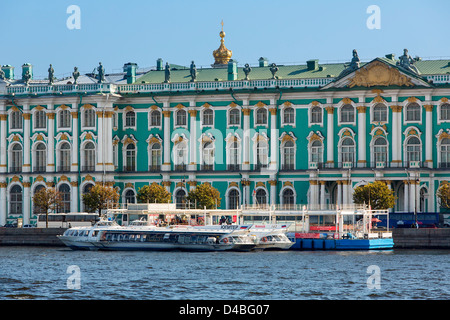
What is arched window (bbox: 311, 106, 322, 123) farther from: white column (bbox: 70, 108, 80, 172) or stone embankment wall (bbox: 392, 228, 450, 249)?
white column (bbox: 70, 108, 80, 172)

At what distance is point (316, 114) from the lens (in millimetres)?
93000

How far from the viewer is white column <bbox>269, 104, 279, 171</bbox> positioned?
306 ft

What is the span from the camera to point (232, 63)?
319 feet

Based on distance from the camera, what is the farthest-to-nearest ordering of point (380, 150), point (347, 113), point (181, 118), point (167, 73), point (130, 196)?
point (167, 73) → point (130, 196) → point (181, 118) → point (347, 113) → point (380, 150)

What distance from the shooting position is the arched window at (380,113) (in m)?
91.2

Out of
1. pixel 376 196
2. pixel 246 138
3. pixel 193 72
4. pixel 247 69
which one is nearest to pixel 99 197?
pixel 246 138

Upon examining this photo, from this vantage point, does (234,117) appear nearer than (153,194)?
No

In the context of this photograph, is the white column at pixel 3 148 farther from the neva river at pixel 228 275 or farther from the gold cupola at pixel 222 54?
the neva river at pixel 228 275

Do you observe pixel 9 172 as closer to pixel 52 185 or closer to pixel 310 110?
pixel 52 185

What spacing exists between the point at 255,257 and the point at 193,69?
28.5 meters

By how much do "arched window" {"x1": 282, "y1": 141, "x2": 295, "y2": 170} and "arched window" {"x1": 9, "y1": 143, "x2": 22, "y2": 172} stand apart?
20839mm

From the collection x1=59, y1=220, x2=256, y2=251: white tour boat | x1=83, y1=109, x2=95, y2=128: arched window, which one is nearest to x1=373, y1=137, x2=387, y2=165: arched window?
x1=59, y1=220, x2=256, y2=251: white tour boat

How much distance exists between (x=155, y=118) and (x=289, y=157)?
10.9m

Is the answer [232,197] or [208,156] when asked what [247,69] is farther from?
[232,197]
